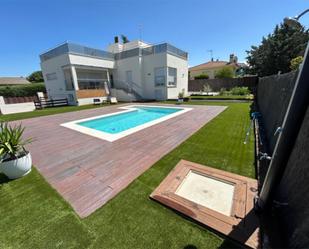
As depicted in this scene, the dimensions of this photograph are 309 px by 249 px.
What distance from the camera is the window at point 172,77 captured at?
17.5 metres

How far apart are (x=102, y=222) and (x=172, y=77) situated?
17719 mm

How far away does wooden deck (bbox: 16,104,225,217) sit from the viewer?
9.46 feet

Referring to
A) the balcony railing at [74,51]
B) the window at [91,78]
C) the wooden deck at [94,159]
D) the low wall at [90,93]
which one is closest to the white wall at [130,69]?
the balcony railing at [74,51]

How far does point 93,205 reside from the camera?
100 inches

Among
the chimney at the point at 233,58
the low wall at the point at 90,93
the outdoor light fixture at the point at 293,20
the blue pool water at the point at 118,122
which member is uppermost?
the chimney at the point at 233,58

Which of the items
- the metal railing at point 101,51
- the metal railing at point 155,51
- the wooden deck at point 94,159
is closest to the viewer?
the wooden deck at point 94,159

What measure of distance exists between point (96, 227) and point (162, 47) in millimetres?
17537

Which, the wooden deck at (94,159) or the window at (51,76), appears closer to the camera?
the wooden deck at (94,159)

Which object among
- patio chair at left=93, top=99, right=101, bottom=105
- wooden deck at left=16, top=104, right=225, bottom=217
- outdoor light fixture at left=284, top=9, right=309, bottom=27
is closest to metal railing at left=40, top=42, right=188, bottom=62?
patio chair at left=93, top=99, right=101, bottom=105

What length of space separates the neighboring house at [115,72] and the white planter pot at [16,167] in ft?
45.3

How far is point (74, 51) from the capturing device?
15.2 metres

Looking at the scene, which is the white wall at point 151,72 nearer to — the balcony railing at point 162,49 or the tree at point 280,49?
the balcony railing at point 162,49

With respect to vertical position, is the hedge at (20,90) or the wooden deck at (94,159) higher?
the hedge at (20,90)

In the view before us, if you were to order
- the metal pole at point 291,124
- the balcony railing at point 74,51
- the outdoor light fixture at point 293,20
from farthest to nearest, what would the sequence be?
1. the balcony railing at point 74,51
2. the outdoor light fixture at point 293,20
3. the metal pole at point 291,124
